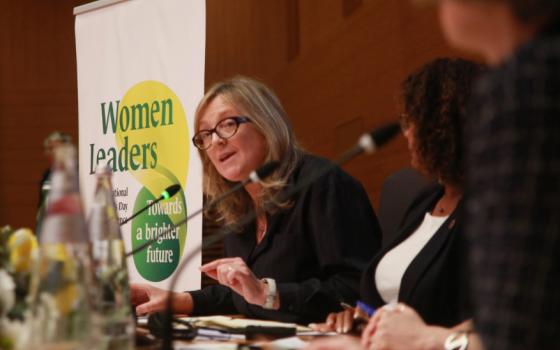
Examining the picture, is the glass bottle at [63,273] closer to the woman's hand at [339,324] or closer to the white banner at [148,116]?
the woman's hand at [339,324]

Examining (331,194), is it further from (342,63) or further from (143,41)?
(342,63)

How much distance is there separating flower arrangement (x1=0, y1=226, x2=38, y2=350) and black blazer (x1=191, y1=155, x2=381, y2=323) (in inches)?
41.2

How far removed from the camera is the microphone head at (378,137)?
1308 mm

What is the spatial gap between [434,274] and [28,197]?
466 centimetres

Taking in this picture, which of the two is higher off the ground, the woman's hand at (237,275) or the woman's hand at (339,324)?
the woman's hand at (237,275)

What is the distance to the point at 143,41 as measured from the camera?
3.55 m

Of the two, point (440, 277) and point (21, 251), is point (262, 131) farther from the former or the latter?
point (21, 251)

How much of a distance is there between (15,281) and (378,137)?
0.69 m

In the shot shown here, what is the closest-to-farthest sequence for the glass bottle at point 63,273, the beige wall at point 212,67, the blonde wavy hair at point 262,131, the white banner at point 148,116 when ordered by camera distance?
the glass bottle at point 63,273 < the blonde wavy hair at point 262,131 < the white banner at point 148,116 < the beige wall at point 212,67

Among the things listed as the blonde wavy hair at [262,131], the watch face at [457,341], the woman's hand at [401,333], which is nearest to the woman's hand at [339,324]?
the woman's hand at [401,333]

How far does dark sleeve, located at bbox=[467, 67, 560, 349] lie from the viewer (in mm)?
741

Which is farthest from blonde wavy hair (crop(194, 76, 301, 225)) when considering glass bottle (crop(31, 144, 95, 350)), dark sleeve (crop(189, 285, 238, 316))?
glass bottle (crop(31, 144, 95, 350))

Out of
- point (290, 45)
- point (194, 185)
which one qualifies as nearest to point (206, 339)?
point (194, 185)

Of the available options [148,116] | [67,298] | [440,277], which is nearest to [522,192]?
[67,298]
